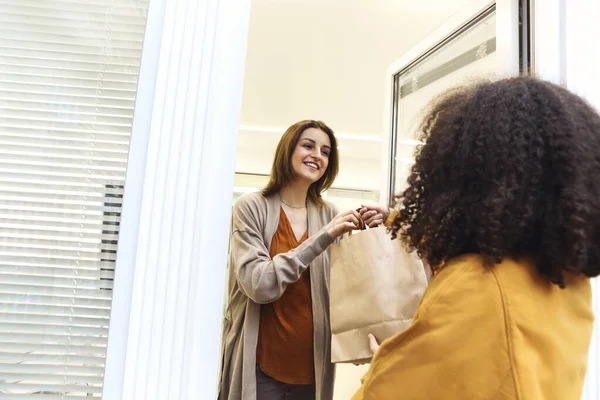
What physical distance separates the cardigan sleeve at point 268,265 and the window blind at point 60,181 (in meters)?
0.45

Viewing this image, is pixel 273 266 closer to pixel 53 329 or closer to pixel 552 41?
pixel 53 329

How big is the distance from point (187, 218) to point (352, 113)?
3.87m

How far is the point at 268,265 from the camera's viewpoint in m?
1.18

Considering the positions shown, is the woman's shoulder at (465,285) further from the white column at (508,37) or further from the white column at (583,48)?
the white column at (508,37)

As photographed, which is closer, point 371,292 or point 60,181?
point 60,181

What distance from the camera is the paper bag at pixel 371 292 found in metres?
0.98

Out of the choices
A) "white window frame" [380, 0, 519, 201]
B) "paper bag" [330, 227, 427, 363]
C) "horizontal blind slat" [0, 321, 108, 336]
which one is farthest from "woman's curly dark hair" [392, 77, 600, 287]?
"horizontal blind slat" [0, 321, 108, 336]

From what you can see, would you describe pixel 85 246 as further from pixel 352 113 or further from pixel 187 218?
pixel 352 113

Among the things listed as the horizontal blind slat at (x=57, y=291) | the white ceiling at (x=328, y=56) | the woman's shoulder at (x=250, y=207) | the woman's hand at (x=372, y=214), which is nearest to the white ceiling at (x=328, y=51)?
the white ceiling at (x=328, y=56)

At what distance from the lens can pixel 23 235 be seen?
785mm

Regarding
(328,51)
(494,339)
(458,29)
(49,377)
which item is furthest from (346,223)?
(328,51)

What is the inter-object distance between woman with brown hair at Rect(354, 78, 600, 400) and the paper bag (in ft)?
1.06

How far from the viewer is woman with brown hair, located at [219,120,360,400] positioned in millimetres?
1175

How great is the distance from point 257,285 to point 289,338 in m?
0.20
